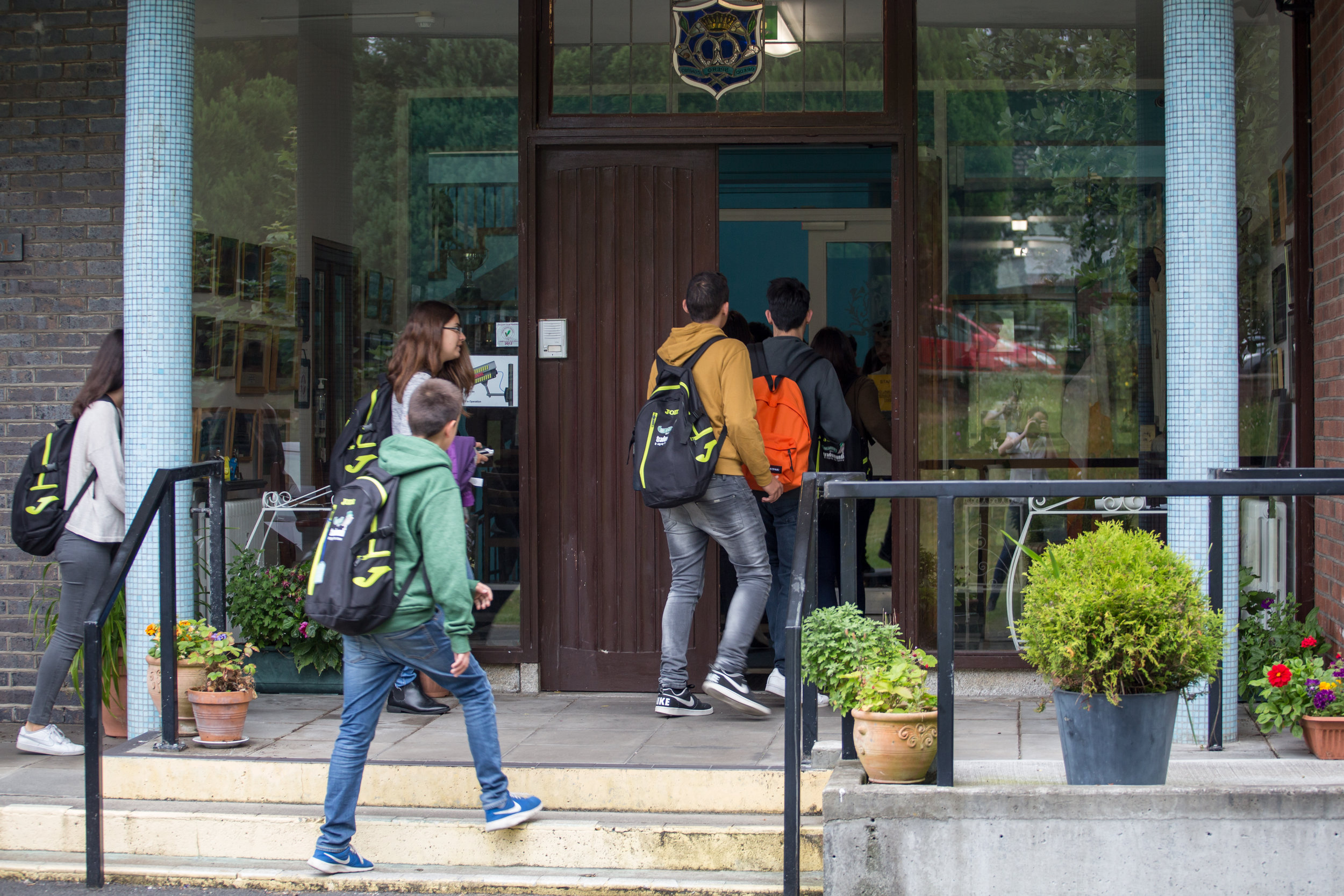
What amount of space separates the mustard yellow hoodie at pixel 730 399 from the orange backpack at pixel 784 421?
20 cm

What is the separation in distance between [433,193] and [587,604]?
2.14 m

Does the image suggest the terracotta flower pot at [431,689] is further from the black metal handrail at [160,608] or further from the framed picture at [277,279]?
the framed picture at [277,279]

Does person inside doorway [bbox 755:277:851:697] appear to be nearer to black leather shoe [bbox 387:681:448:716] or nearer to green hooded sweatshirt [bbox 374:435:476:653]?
black leather shoe [bbox 387:681:448:716]

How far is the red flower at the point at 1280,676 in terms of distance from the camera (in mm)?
4691

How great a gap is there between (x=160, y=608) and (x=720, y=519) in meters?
2.25

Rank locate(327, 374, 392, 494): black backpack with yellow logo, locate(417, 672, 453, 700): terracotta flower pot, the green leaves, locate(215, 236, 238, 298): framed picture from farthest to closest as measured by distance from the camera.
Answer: locate(215, 236, 238, 298): framed picture
locate(417, 672, 453, 700): terracotta flower pot
locate(327, 374, 392, 494): black backpack with yellow logo
the green leaves

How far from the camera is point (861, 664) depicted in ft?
13.8

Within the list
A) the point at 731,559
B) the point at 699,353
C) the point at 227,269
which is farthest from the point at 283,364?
the point at 731,559

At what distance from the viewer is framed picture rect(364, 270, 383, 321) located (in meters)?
6.28

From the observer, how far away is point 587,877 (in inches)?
167

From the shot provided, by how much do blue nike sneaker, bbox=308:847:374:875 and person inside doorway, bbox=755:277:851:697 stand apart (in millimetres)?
2097

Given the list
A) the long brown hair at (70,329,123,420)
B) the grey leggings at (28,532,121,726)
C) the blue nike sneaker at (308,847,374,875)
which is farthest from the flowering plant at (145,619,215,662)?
the blue nike sneaker at (308,847,374,875)

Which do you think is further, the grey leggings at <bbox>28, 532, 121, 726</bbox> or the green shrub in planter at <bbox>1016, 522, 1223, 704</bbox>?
the grey leggings at <bbox>28, 532, 121, 726</bbox>

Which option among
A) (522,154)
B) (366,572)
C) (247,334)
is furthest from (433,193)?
(366,572)
